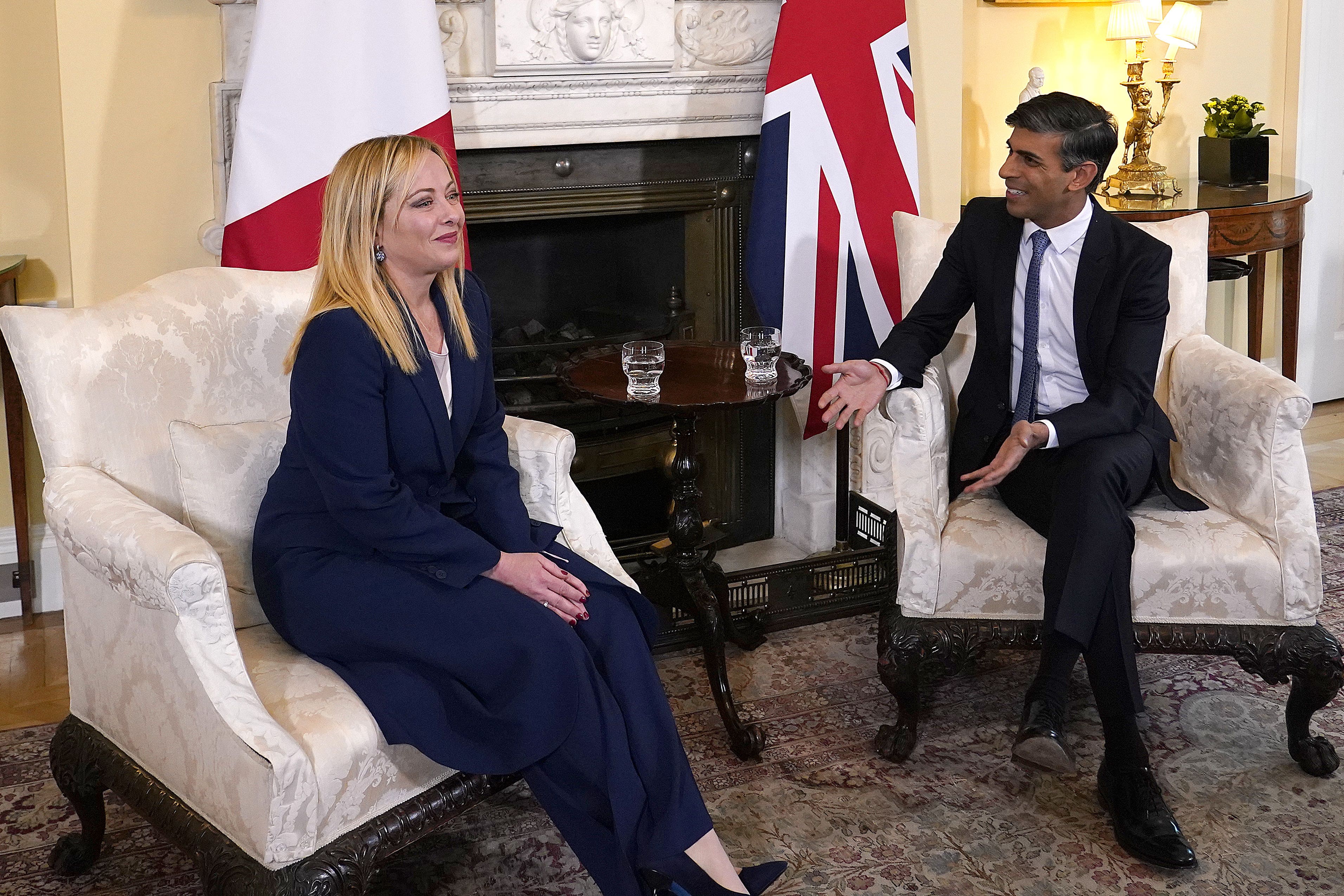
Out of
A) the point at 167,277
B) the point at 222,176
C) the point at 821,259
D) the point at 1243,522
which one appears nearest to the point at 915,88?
the point at 821,259

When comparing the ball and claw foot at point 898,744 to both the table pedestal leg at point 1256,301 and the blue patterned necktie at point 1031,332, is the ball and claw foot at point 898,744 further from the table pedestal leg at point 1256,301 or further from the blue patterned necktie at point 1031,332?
the table pedestal leg at point 1256,301

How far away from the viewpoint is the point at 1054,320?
254 cm

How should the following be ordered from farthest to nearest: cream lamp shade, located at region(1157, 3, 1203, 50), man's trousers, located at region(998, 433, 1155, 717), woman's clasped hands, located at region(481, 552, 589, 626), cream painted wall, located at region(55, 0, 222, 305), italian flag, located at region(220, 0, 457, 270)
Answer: cream lamp shade, located at region(1157, 3, 1203, 50) < cream painted wall, located at region(55, 0, 222, 305) < italian flag, located at region(220, 0, 457, 270) < man's trousers, located at region(998, 433, 1155, 717) < woman's clasped hands, located at region(481, 552, 589, 626)

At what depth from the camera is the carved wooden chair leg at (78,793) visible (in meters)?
2.00

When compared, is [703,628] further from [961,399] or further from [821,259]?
[821,259]

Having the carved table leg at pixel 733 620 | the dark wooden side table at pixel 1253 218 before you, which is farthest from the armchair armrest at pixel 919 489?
the dark wooden side table at pixel 1253 218

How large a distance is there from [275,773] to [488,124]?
1.83m

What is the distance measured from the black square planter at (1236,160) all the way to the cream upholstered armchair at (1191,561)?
184 centimetres

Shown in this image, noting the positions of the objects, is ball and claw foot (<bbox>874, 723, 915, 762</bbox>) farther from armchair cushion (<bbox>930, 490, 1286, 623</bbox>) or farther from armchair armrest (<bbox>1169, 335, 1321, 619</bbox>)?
armchair armrest (<bbox>1169, 335, 1321, 619</bbox>)

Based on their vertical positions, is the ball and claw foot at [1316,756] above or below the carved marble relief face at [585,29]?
below

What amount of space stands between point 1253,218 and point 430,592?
2.96m

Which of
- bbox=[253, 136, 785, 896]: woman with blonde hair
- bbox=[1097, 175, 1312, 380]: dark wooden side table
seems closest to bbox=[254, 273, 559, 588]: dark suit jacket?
bbox=[253, 136, 785, 896]: woman with blonde hair

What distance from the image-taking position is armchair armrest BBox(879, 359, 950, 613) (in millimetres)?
2404

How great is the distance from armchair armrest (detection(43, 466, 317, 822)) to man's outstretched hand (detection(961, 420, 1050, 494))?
132 centimetres
